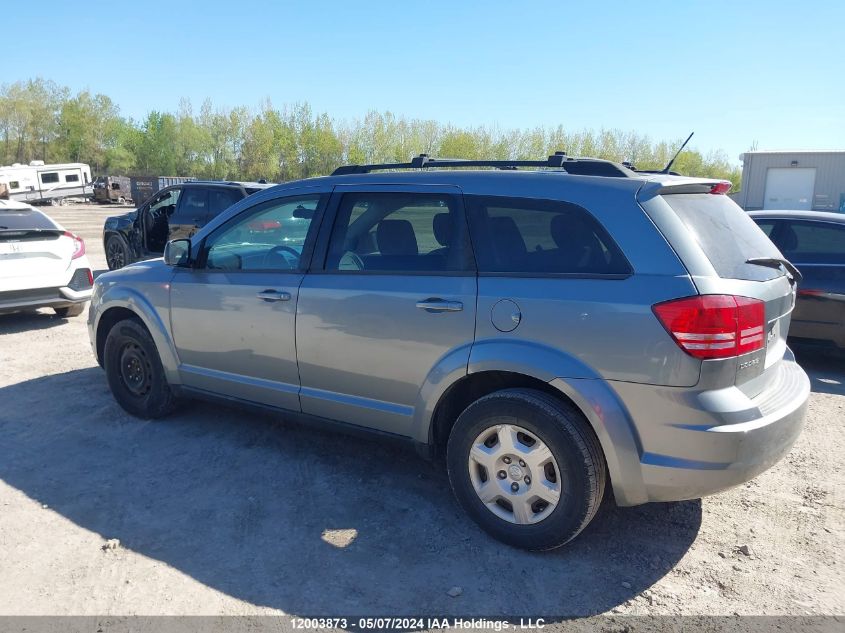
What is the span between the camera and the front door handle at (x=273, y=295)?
12.9 ft

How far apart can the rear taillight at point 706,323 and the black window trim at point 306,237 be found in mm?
2113

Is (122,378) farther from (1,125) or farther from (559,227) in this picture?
(1,125)

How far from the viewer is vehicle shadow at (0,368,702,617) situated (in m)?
2.90

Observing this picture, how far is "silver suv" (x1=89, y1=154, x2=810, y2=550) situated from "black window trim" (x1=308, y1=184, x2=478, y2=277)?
10mm

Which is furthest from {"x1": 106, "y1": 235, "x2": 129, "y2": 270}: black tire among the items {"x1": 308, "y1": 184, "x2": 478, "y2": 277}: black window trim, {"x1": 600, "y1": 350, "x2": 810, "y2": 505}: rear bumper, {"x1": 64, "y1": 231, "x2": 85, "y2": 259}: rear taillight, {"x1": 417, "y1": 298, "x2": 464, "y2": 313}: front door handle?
{"x1": 600, "y1": 350, "x2": 810, "y2": 505}: rear bumper

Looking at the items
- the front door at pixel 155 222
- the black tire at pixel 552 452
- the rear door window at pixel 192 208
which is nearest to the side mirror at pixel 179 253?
the black tire at pixel 552 452

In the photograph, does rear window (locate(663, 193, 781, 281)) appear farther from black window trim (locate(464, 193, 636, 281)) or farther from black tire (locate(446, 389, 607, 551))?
black tire (locate(446, 389, 607, 551))

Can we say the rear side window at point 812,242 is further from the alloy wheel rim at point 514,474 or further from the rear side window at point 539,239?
the alloy wheel rim at point 514,474

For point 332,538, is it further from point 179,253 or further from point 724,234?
point 724,234

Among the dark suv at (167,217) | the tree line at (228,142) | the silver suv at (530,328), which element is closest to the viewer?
the silver suv at (530,328)

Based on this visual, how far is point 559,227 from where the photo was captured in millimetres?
3139

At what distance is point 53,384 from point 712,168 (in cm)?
7830

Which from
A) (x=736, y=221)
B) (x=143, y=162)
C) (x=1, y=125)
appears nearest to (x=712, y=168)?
(x=143, y=162)

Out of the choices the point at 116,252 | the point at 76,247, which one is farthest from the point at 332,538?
the point at 116,252
